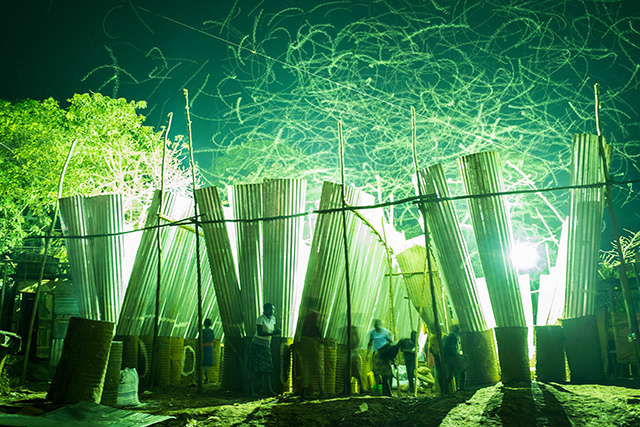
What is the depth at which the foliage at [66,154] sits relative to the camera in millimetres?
13805

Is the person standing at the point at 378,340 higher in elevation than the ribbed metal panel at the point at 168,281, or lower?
lower

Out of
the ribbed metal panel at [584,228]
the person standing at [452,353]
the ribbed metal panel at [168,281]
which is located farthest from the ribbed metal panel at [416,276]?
the ribbed metal panel at [168,281]

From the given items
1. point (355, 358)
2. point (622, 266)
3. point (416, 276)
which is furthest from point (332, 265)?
point (622, 266)

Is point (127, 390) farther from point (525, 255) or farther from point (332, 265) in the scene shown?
point (525, 255)

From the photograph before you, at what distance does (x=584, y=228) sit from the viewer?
5.15 meters

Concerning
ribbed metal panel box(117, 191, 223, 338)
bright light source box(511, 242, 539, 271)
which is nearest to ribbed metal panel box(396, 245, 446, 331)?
ribbed metal panel box(117, 191, 223, 338)

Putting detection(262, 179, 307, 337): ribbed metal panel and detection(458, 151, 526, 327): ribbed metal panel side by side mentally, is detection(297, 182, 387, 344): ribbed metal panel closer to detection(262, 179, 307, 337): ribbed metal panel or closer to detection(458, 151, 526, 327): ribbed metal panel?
detection(262, 179, 307, 337): ribbed metal panel

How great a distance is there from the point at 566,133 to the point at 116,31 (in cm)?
1238

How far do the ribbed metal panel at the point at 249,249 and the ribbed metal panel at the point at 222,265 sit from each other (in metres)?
0.14

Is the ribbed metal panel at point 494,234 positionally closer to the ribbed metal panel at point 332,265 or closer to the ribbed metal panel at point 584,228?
the ribbed metal panel at point 584,228

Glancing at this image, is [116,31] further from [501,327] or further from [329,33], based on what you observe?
[501,327]

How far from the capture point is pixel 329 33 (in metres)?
11.1

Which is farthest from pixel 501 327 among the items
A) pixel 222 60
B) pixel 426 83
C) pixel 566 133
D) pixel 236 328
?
pixel 222 60

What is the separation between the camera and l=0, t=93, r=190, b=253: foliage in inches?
543
